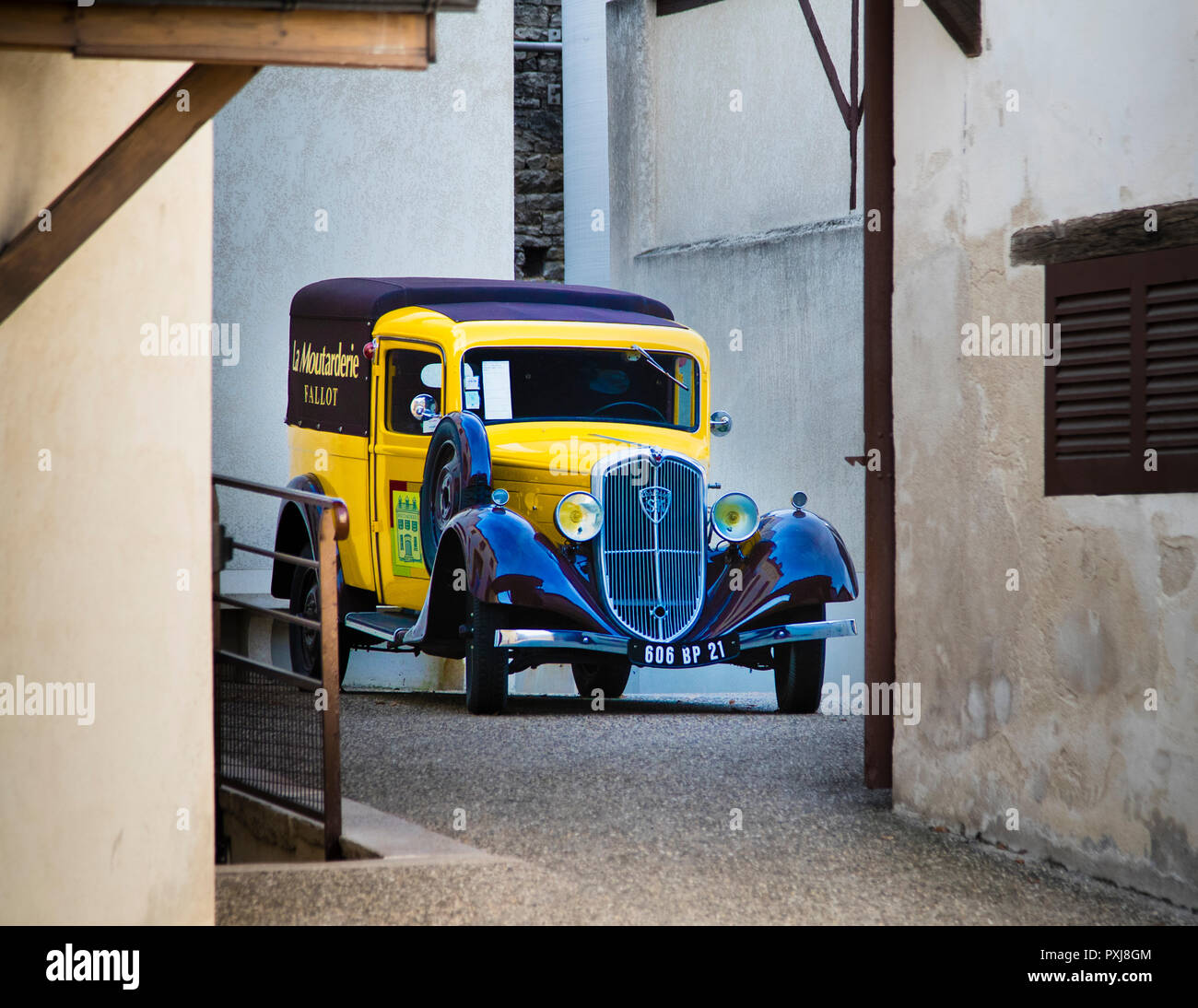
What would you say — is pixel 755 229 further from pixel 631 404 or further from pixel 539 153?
pixel 631 404

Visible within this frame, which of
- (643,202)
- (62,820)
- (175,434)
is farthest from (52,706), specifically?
(643,202)

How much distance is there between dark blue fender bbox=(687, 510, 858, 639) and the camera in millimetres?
8867

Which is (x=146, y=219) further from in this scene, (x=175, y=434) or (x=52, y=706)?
(x=52, y=706)

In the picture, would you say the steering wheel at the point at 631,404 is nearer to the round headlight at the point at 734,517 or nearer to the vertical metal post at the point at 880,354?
the round headlight at the point at 734,517

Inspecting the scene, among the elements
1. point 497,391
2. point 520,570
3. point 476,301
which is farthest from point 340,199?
point 520,570

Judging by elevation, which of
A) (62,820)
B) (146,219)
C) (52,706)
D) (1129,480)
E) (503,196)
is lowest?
(62,820)

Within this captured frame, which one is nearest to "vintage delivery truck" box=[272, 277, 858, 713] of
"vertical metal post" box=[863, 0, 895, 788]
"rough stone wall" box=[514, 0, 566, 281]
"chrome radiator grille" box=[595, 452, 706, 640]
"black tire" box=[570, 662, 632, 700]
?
"chrome radiator grille" box=[595, 452, 706, 640]

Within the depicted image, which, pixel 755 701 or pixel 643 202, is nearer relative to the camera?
pixel 755 701

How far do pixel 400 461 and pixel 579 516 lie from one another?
1.59 m

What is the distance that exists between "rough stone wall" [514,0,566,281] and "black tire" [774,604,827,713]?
8056 mm

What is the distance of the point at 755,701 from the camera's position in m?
10.7

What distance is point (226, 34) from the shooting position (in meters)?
3.04

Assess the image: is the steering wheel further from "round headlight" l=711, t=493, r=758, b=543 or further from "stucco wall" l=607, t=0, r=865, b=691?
"stucco wall" l=607, t=0, r=865, b=691
